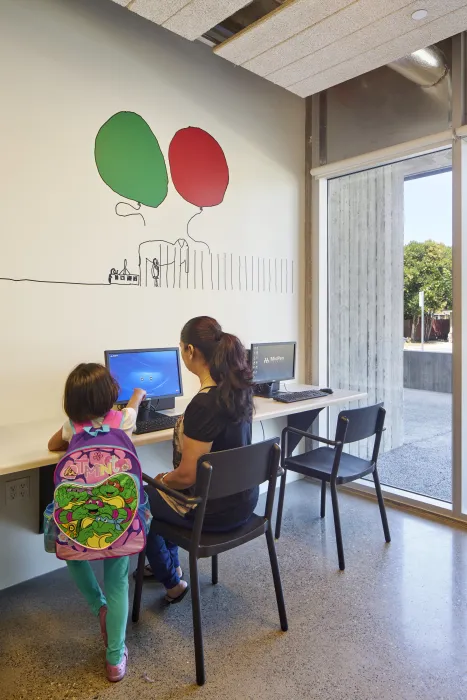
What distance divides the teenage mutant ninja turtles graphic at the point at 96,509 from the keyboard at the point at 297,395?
160cm

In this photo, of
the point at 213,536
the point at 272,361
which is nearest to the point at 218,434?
the point at 213,536

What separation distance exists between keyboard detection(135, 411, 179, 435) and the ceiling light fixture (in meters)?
2.43

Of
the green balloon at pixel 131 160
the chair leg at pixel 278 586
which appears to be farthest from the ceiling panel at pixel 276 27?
the chair leg at pixel 278 586

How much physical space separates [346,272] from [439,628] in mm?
2708

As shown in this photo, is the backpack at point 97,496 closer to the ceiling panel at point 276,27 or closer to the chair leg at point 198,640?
the chair leg at point 198,640

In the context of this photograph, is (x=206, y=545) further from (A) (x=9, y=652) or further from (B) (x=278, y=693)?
(A) (x=9, y=652)

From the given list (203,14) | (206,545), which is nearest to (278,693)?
(206,545)

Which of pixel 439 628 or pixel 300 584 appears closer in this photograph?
pixel 439 628

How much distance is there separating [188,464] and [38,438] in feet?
2.46

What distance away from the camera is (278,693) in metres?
1.75

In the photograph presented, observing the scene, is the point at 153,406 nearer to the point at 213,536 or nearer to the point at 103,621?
the point at 213,536

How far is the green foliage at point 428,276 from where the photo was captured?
333 centimetres

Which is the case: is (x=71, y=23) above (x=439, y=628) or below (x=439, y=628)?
above

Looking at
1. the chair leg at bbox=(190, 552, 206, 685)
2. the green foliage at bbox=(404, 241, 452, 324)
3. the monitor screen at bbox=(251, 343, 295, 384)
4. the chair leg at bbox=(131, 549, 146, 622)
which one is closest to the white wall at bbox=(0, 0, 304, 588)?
the monitor screen at bbox=(251, 343, 295, 384)
